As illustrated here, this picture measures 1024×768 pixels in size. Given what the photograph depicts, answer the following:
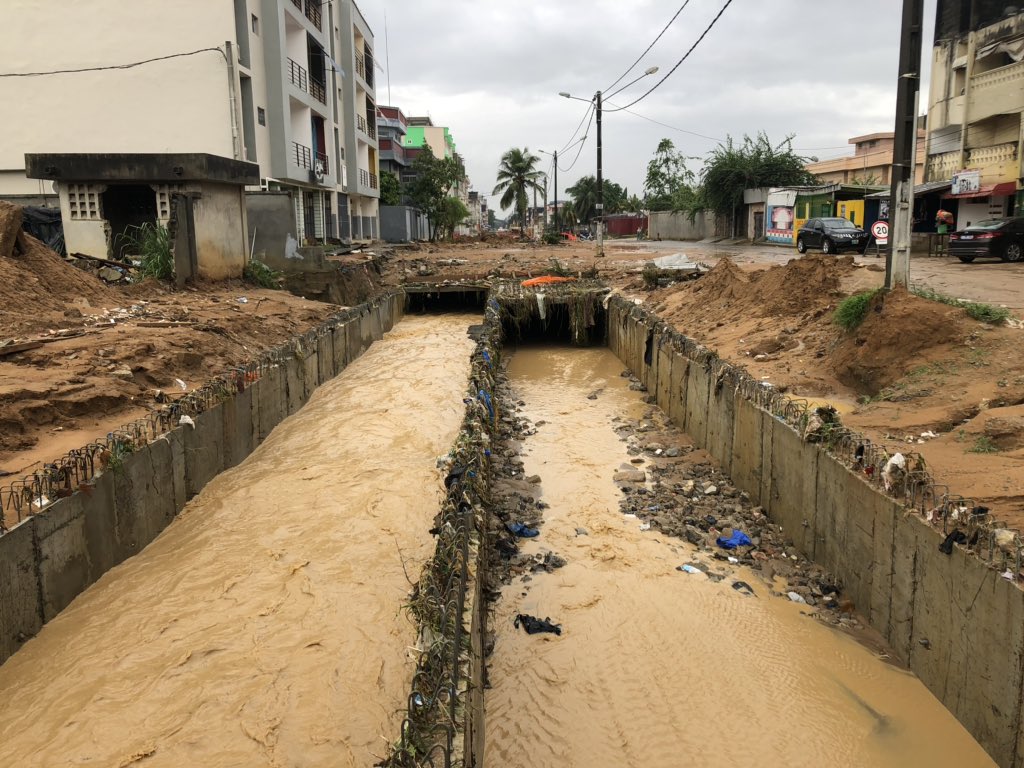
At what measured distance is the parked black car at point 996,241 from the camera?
20656mm

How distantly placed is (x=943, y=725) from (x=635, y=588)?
2.87 m

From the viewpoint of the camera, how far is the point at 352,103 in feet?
135

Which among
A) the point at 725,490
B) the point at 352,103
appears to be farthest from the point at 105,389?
the point at 352,103

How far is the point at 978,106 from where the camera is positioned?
29891 mm

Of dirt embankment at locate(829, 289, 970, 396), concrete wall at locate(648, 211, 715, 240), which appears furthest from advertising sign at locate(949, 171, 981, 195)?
concrete wall at locate(648, 211, 715, 240)

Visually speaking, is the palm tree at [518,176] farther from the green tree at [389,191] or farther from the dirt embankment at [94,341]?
the dirt embankment at [94,341]

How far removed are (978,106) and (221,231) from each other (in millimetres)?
28321

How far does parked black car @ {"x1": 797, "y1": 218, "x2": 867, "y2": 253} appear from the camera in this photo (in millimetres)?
24391

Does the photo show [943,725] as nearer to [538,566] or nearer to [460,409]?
[538,566]

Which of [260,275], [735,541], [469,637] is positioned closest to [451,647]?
[469,637]

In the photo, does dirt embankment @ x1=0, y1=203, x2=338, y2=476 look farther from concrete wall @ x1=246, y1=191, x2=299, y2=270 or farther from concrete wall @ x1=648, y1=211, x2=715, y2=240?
concrete wall @ x1=648, y1=211, x2=715, y2=240

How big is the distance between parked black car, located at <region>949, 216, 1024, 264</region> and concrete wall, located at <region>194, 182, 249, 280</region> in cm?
1933

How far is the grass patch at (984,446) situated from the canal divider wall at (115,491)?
8062 millimetres

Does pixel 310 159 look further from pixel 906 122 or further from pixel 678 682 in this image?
pixel 678 682
